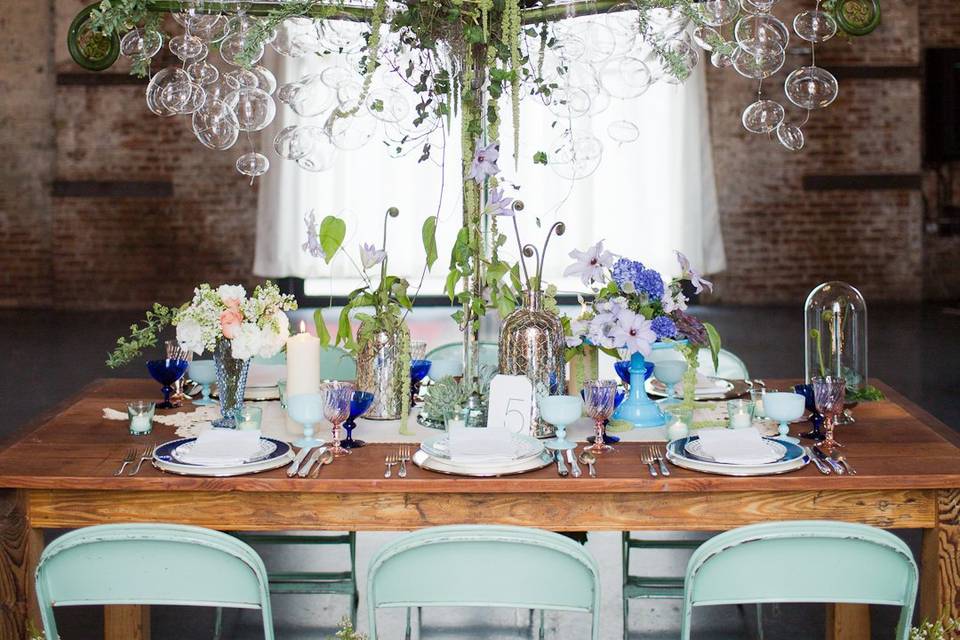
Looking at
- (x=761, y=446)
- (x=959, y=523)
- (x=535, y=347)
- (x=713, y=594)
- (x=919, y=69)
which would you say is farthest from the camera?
(x=919, y=69)

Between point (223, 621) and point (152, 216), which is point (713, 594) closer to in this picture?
point (223, 621)

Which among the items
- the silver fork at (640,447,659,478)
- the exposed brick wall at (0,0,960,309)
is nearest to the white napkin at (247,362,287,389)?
the silver fork at (640,447,659,478)

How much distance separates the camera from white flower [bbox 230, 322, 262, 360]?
253 centimetres


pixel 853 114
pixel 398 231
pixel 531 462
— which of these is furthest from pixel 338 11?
pixel 853 114

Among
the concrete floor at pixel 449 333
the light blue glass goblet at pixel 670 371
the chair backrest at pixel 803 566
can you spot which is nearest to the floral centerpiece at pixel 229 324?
the light blue glass goblet at pixel 670 371

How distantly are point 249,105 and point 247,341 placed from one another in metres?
1.06

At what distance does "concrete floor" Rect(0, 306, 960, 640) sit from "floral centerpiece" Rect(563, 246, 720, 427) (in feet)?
2.74

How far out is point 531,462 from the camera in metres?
2.20

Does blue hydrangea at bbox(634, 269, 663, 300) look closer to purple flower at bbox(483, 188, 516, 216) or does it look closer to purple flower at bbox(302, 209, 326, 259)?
purple flower at bbox(483, 188, 516, 216)

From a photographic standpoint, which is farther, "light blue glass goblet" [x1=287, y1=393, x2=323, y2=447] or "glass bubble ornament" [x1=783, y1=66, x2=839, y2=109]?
"glass bubble ornament" [x1=783, y1=66, x2=839, y2=109]

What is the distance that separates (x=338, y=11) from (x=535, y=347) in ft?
3.18

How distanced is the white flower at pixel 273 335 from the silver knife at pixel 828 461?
47.4 inches

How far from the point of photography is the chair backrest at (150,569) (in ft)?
5.84

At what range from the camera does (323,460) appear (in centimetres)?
224
